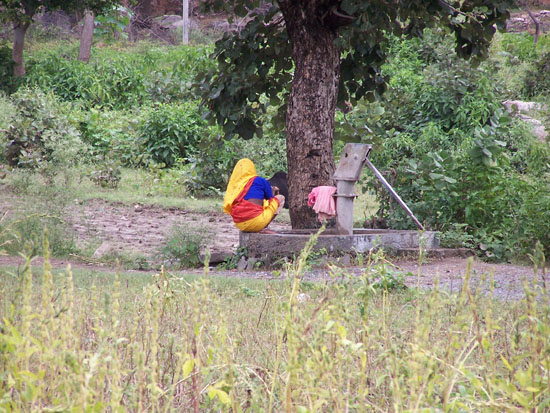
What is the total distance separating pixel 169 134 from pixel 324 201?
856 centimetres

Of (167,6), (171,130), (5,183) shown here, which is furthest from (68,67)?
(167,6)

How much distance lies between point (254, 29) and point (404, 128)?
217 inches

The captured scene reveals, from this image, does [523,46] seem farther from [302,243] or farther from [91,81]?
[302,243]

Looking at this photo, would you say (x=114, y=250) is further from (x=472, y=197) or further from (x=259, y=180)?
(x=472, y=197)

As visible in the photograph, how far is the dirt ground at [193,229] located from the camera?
21.6 feet

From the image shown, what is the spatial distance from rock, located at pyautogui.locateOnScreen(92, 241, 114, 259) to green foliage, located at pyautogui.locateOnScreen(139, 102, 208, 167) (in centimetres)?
699

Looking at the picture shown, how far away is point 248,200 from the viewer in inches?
311

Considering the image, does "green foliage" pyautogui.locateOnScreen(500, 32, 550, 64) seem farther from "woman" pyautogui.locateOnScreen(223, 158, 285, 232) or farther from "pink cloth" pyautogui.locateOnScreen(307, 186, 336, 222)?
"woman" pyautogui.locateOnScreen(223, 158, 285, 232)

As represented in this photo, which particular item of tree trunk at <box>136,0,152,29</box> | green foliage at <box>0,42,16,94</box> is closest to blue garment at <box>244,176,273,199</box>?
green foliage at <box>0,42,16,94</box>

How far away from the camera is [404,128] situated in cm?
1345

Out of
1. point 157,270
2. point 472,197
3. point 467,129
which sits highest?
point 467,129

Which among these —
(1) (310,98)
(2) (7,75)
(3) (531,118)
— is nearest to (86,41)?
(2) (7,75)

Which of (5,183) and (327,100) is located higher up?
(327,100)

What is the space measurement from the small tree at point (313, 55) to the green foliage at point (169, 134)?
255 inches
